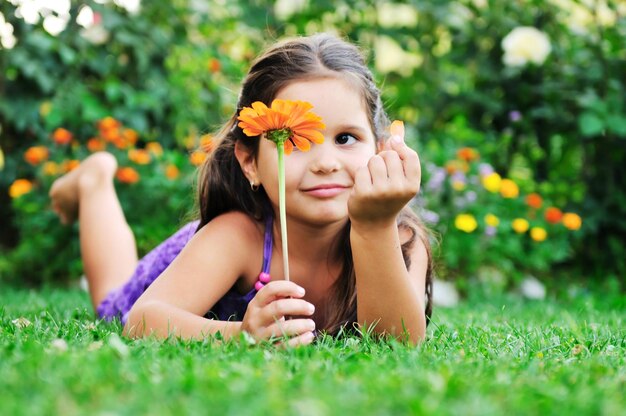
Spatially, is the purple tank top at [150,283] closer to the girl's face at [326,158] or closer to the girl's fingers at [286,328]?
the girl's face at [326,158]

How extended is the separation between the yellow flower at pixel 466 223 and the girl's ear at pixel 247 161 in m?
2.38

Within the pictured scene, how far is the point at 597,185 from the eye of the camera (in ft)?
17.4

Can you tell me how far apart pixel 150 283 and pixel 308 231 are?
93cm

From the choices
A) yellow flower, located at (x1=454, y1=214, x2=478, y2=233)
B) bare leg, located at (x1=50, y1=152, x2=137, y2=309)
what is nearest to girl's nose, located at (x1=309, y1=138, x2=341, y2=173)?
bare leg, located at (x1=50, y1=152, x2=137, y2=309)

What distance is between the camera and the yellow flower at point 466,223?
4.68m

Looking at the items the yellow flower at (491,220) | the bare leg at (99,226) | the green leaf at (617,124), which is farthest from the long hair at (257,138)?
the green leaf at (617,124)

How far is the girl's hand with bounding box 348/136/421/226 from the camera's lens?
1.92m

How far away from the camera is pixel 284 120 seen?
1928mm

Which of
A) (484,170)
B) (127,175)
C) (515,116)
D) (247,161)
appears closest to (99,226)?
(127,175)

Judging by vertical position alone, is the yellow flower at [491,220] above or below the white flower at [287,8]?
below

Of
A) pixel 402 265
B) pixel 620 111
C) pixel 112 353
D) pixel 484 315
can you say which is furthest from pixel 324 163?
pixel 620 111

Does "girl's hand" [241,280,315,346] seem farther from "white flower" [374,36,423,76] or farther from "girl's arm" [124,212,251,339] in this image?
"white flower" [374,36,423,76]

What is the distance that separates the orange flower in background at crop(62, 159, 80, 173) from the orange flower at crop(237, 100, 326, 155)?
315cm

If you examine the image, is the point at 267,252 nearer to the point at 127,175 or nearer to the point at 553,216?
the point at 127,175
